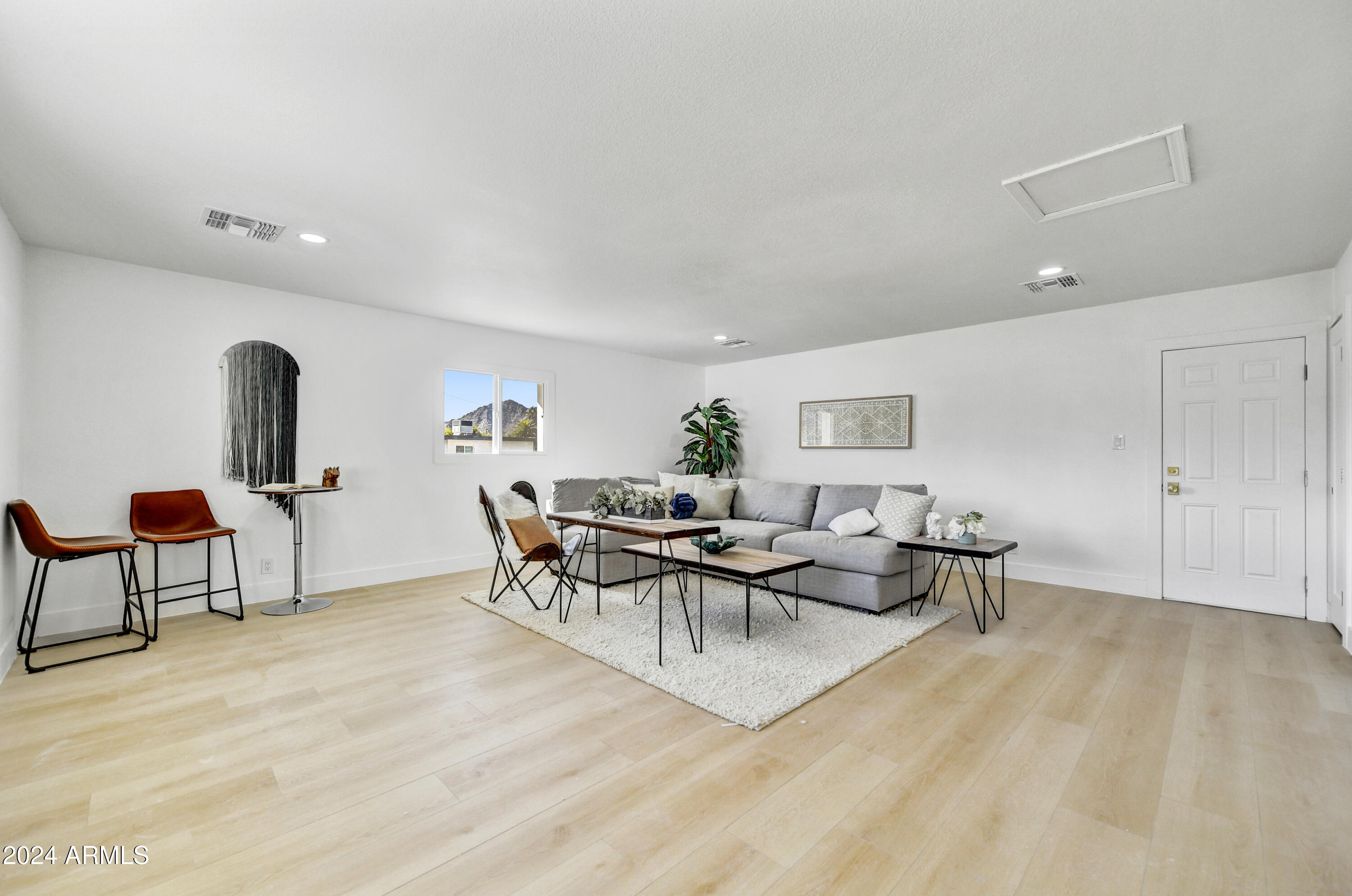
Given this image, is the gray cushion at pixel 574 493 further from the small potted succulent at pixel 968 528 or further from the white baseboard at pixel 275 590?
the small potted succulent at pixel 968 528

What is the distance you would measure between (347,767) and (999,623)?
12.4 feet

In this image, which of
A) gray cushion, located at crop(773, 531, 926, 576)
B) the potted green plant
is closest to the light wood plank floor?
gray cushion, located at crop(773, 531, 926, 576)

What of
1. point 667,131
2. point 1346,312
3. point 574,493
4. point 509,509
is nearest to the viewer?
point 667,131

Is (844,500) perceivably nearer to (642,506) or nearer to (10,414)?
(642,506)

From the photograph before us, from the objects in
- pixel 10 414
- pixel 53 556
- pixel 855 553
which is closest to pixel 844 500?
pixel 855 553

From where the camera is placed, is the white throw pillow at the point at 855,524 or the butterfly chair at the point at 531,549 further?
the white throw pillow at the point at 855,524

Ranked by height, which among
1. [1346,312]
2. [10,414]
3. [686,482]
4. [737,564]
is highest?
[1346,312]

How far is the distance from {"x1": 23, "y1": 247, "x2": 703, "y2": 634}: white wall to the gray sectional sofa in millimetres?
1122

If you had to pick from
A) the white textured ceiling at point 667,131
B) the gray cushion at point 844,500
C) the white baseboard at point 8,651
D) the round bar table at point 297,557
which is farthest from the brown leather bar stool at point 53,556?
the gray cushion at point 844,500

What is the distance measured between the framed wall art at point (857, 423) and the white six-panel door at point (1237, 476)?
2.10m

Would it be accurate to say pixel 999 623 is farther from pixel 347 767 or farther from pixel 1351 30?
pixel 347 767

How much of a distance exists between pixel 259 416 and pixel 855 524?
463 cm

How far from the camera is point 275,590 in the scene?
4355mm

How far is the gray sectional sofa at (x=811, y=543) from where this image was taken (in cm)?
404
